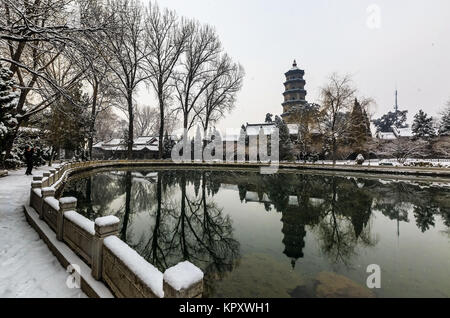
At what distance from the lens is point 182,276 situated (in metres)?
2.23

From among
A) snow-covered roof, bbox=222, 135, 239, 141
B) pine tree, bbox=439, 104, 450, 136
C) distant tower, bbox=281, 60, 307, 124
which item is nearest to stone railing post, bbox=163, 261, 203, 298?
snow-covered roof, bbox=222, 135, 239, 141

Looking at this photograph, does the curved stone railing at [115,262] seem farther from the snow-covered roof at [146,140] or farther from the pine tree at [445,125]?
the pine tree at [445,125]

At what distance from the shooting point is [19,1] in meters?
5.40

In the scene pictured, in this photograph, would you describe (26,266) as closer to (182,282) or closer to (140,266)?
(140,266)

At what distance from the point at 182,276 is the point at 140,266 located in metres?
0.92

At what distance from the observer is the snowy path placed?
11.6 feet

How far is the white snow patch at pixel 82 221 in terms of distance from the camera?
400 cm

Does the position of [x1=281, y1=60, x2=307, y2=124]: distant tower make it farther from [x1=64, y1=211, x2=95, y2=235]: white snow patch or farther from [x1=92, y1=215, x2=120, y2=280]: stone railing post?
[x1=92, y1=215, x2=120, y2=280]: stone railing post

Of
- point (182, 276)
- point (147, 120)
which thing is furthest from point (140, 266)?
point (147, 120)

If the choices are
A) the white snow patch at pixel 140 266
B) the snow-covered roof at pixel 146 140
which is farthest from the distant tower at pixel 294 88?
the white snow patch at pixel 140 266

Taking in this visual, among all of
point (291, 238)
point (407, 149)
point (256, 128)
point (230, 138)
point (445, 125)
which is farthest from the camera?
point (256, 128)

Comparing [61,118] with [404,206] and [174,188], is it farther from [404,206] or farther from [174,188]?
[404,206]

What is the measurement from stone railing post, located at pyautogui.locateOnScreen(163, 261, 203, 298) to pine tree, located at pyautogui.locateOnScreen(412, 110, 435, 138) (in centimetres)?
5301
